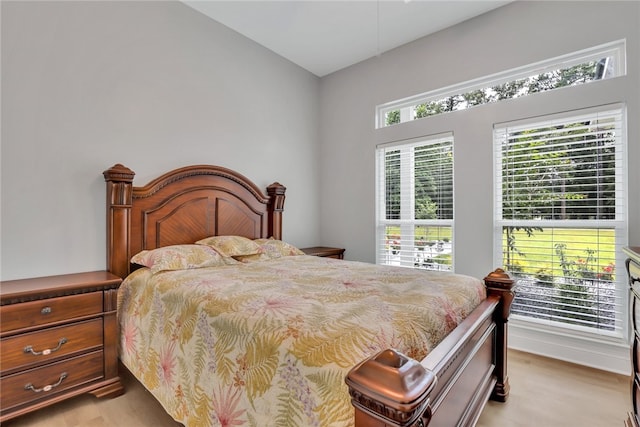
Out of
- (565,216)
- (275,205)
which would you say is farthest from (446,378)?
(275,205)

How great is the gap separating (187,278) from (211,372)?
738mm

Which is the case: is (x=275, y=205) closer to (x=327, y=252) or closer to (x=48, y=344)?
(x=327, y=252)

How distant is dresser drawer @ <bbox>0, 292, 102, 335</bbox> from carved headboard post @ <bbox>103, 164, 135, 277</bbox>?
439mm

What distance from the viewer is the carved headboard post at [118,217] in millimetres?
2250

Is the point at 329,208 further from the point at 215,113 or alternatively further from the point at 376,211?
the point at 215,113

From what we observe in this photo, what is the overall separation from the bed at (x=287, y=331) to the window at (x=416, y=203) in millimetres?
1244

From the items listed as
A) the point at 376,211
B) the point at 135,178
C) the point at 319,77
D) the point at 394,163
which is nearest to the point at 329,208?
the point at 376,211

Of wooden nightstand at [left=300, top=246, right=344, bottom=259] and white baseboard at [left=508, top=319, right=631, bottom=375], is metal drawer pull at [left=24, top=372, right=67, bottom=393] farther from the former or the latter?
white baseboard at [left=508, top=319, right=631, bottom=375]

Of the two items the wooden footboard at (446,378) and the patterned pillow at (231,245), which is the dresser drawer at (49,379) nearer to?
the patterned pillow at (231,245)

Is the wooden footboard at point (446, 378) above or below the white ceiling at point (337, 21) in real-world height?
below

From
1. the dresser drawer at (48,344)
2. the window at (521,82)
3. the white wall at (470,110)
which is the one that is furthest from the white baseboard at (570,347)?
the dresser drawer at (48,344)

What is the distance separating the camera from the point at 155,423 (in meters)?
1.69

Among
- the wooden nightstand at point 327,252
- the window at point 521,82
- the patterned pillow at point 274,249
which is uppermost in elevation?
the window at point 521,82

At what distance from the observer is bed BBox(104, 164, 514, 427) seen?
869 millimetres
